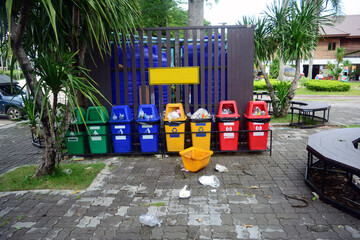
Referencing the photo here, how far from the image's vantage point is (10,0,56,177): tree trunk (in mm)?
3845

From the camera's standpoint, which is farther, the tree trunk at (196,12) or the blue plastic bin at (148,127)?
the tree trunk at (196,12)

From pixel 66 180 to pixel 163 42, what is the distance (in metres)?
4.15

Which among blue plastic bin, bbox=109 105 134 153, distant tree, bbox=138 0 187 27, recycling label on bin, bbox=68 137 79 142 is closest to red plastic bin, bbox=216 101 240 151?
blue plastic bin, bbox=109 105 134 153

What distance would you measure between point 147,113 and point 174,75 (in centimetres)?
111

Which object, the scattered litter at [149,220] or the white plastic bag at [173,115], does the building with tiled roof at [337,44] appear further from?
the scattered litter at [149,220]

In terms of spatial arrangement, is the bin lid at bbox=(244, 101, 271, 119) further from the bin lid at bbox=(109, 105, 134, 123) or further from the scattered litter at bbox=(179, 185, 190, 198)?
the bin lid at bbox=(109, 105, 134, 123)

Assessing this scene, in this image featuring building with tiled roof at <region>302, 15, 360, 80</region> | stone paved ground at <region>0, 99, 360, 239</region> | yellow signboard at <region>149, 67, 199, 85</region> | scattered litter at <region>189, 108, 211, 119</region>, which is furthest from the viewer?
building with tiled roof at <region>302, 15, 360, 80</region>

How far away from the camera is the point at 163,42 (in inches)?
269

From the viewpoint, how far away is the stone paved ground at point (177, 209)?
3.09m

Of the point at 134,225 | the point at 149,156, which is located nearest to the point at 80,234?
the point at 134,225

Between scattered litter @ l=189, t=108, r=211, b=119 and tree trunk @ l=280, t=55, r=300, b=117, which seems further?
tree trunk @ l=280, t=55, r=300, b=117

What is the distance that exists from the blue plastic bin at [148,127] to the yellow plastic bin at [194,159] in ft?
3.75

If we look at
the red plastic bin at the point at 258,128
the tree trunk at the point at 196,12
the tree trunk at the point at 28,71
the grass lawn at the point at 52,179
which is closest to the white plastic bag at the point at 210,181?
the red plastic bin at the point at 258,128

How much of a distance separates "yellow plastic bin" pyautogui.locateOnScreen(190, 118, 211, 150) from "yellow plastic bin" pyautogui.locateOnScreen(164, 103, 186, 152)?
0.24 m
